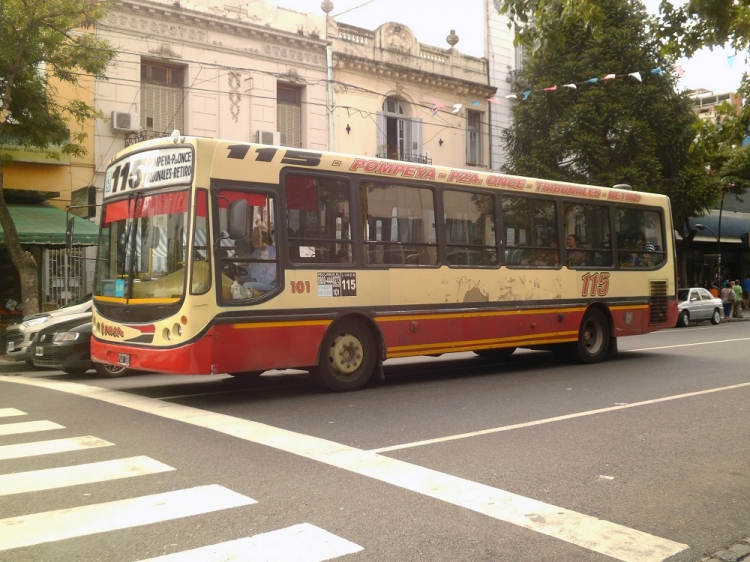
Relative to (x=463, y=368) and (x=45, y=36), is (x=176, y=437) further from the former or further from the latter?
(x=45, y=36)

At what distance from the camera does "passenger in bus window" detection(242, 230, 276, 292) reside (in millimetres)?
9633

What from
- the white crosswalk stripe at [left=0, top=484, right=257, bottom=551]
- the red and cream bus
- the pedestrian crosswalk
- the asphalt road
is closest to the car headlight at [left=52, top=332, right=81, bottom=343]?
the asphalt road

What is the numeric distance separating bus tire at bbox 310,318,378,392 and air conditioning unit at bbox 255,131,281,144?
14495mm

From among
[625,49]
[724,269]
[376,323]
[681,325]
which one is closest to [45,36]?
[376,323]

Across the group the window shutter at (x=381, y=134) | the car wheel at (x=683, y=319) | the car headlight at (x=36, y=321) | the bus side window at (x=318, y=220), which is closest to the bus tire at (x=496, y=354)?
the bus side window at (x=318, y=220)

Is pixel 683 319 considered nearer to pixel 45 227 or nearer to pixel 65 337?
pixel 45 227

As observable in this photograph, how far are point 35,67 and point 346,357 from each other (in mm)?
11413

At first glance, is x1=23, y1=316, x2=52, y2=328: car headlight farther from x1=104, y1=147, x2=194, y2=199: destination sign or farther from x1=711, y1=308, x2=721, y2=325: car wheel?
x1=711, y1=308, x2=721, y2=325: car wheel

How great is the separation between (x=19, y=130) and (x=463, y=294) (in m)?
11.6

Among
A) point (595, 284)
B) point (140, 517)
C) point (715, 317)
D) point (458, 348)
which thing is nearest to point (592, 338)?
point (595, 284)

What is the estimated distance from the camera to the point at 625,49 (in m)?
28.1

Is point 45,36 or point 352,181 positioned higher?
point 45,36

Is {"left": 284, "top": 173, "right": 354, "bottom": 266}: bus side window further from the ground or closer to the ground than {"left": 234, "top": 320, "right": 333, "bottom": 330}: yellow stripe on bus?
further from the ground

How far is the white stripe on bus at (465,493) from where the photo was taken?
4.71m
